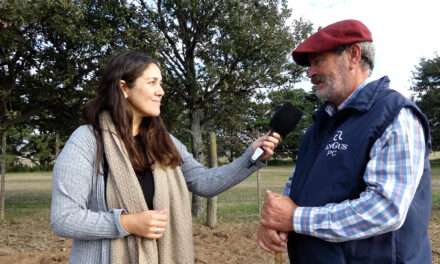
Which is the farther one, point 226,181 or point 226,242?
point 226,242

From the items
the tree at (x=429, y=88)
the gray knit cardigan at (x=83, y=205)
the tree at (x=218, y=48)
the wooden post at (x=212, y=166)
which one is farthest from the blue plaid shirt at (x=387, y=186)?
the tree at (x=429, y=88)

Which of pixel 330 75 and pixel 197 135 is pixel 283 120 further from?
pixel 197 135

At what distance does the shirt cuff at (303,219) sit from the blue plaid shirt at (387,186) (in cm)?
8

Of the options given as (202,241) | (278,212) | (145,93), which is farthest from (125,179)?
(202,241)

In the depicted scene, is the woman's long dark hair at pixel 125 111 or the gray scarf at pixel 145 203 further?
the woman's long dark hair at pixel 125 111

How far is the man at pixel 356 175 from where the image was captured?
5.90 feet

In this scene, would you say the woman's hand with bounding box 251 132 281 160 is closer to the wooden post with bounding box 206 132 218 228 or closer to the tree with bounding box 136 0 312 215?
the wooden post with bounding box 206 132 218 228

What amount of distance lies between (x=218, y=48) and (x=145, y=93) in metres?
7.78

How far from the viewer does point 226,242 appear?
7.56m

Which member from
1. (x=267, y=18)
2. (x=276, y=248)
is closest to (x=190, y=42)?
(x=267, y=18)

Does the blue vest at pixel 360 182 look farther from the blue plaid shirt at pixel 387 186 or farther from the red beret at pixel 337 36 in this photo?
the red beret at pixel 337 36

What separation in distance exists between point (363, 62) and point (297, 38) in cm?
875

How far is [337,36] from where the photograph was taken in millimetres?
2070

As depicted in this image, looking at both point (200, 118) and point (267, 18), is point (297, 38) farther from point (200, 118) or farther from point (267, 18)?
point (200, 118)
